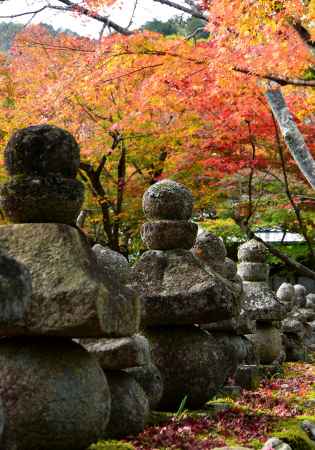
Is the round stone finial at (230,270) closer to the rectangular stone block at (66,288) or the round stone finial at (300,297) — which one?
the rectangular stone block at (66,288)

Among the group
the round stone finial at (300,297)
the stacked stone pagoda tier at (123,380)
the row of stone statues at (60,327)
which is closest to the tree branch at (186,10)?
the row of stone statues at (60,327)

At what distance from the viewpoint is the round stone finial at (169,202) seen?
7.05 metres

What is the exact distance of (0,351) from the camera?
4398 mm

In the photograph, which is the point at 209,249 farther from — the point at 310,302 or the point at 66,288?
the point at 310,302

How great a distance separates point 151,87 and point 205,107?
3.12m

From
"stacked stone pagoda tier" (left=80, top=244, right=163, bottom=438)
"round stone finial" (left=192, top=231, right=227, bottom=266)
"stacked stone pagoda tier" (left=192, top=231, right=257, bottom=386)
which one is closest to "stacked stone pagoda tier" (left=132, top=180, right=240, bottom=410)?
"stacked stone pagoda tier" (left=80, top=244, right=163, bottom=438)

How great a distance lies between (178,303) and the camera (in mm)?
6660

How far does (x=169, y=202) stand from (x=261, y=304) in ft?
17.4

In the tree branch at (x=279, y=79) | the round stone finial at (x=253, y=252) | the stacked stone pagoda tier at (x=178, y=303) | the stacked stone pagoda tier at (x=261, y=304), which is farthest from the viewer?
the round stone finial at (x=253, y=252)

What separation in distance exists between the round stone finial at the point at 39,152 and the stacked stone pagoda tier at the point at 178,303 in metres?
2.44

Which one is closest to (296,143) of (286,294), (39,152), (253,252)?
(253,252)

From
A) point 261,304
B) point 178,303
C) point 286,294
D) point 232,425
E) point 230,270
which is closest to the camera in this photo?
point 232,425

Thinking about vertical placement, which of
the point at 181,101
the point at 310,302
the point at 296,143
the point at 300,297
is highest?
the point at 181,101

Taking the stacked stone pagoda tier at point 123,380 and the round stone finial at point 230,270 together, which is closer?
the stacked stone pagoda tier at point 123,380
